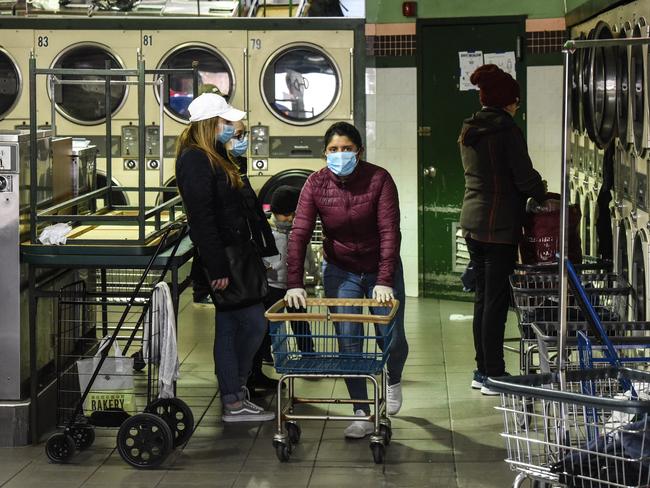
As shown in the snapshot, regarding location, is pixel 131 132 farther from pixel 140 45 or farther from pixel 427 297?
pixel 427 297

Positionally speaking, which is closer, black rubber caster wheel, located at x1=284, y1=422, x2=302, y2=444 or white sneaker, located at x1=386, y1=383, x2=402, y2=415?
black rubber caster wheel, located at x1=284, y1=422, x2=302, y2=444

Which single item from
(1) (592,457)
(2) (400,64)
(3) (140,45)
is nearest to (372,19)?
(2) (400,64)

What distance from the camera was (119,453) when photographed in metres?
5.50

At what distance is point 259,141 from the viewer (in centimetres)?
1030

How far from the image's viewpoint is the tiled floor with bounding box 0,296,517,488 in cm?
520

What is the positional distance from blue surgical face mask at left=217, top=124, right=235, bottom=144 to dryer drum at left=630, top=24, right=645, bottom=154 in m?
2.02

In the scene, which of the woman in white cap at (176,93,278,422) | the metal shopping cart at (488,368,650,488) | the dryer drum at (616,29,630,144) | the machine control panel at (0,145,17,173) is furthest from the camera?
the dryer drum at (616,29,630,144)

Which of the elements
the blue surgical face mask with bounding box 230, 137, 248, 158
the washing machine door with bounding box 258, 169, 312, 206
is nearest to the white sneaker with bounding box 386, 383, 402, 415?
the blue surgical face mask with bounding box 230, 137, 248, 158

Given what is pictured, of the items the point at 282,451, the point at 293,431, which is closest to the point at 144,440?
the point at 282,451

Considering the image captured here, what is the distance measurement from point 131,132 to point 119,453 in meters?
5.29

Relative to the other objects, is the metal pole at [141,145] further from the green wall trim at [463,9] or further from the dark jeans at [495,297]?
the green wall trim at [463,9]

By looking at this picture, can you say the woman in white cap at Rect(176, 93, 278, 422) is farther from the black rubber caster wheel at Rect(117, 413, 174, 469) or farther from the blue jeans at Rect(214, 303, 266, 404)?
the black rubber caster wheel at Rect(117, 413, 174, 469)

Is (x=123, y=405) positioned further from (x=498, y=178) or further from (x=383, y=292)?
(x=498, y=178)

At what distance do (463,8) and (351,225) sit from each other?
4600 mm
